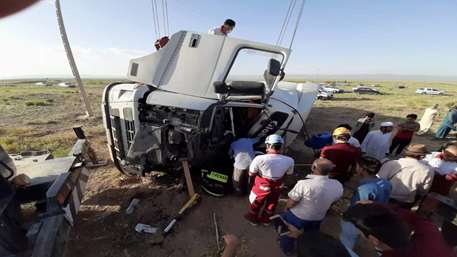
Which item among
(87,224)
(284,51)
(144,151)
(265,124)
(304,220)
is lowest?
(87,224)

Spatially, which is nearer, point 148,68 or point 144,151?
point 144,151

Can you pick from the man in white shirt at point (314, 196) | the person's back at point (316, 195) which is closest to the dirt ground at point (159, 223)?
the man in white shirt at point (314, 196)

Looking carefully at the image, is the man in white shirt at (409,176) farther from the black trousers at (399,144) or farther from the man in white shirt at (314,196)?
the black trousers at (399,144)

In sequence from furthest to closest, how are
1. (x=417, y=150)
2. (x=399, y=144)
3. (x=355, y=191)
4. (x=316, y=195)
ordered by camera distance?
(x=399, y=144)
(x=355, y=191)
(x=417, y=150)
(x=316, y=195)

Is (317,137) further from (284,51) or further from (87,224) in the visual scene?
(87,224)

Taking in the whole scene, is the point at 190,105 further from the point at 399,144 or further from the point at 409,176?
the point at 399,144

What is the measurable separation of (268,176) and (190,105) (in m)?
1.58

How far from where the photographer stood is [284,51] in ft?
15.0

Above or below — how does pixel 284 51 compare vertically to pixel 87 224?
above

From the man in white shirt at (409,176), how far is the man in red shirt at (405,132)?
3.39 m

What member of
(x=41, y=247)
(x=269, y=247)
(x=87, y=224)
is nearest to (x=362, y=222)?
(x=269, y=247)

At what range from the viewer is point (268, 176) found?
130 inches

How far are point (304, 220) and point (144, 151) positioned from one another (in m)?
2.56

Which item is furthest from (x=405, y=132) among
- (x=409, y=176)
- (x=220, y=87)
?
(x=220, y=87)
